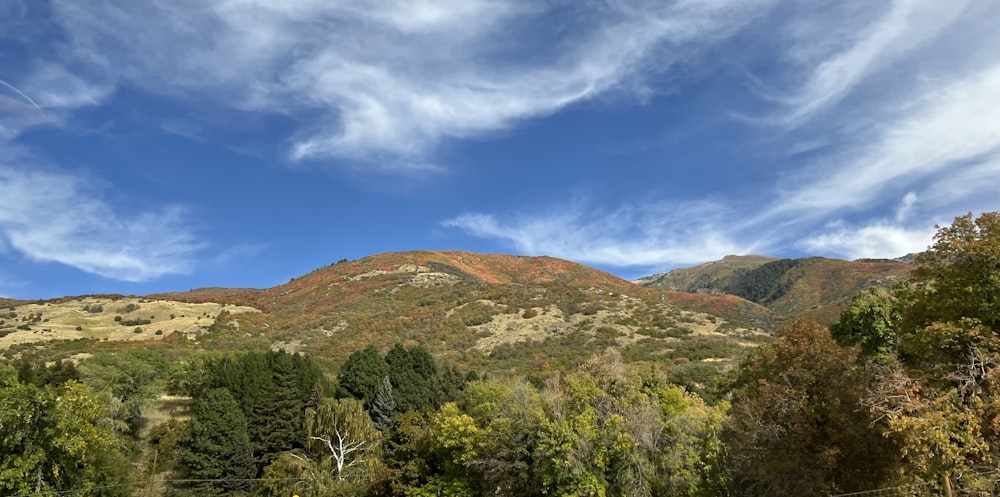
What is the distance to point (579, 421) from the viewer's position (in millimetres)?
26516

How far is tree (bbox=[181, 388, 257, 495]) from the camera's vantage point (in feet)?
132

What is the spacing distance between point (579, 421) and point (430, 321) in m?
66.4

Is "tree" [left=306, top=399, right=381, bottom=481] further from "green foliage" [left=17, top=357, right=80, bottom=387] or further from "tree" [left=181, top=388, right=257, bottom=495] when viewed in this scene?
"green foliage" [left=17, top=357, right=80, bottom=387]

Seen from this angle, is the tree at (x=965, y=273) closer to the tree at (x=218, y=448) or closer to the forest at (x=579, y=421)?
the forest at (x=579, y=421)

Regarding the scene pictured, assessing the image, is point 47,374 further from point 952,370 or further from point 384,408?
point 952,370

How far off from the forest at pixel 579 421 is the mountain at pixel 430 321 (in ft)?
54.4

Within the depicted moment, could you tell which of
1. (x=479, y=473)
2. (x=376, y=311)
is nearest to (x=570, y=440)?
(x=479, y=473)

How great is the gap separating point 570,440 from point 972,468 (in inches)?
606

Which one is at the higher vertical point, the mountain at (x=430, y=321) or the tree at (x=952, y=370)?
the mountain at (x=430, y=321)

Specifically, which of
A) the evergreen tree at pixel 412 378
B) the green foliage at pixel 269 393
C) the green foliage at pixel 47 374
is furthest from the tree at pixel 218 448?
the evergreen tree at pixel 412 378

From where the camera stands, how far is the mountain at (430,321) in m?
75.2

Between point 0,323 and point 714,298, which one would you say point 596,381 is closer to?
point 0,323

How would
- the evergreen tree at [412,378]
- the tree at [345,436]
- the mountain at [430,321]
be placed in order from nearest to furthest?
the tree at [345,436], the evergreen tree at [412,378], the mountain at [430,321]

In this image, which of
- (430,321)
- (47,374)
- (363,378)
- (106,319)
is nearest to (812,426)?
(363,378)
